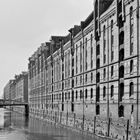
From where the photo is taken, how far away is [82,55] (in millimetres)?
50750

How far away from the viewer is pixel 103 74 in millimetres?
41000

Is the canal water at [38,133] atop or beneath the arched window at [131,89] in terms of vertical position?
beneath

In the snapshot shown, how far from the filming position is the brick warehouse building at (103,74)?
32.5 m

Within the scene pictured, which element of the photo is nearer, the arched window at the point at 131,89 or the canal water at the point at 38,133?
the arched window at the point at 131,89

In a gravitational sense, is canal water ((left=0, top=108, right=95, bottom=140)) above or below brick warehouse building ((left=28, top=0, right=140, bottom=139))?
below

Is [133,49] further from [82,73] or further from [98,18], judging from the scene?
[82,73]

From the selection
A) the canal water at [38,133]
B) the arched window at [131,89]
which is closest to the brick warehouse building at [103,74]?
the arched window at [131,89]

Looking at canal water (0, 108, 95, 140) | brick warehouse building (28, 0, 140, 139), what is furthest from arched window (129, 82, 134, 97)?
canal water (0, 108, 95, 140)

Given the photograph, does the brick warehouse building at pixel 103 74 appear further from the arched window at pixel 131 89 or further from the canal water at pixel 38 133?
the canal water at pixel 38 133

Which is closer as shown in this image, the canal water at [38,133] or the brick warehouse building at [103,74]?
the brick warehouse building at [103,74]

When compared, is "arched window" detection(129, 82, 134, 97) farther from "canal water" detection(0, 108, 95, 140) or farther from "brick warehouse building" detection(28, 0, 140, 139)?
"canal water" detection(0, 108, 95, 140)

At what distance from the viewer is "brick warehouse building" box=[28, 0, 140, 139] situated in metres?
32.5

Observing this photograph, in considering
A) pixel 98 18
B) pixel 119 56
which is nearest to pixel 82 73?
pixel 98 18

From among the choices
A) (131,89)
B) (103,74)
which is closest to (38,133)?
(103,74)
